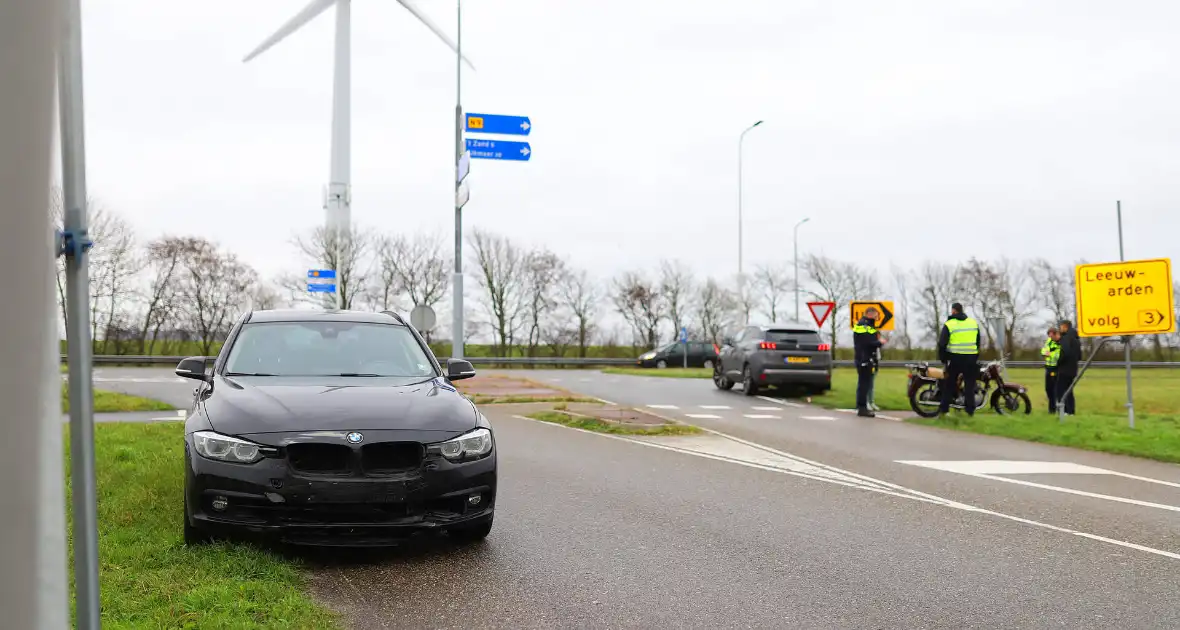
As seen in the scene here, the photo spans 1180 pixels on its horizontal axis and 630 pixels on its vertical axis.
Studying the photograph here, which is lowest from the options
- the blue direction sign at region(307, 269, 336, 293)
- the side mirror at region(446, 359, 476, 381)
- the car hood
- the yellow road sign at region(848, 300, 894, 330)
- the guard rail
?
the guard rail

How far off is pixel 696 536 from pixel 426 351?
7.91 ft

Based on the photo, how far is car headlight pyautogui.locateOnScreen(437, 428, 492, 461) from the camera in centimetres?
547

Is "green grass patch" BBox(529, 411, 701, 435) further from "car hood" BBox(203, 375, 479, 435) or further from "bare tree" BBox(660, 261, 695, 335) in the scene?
"bare tree" BBox(660, 261, 695, 335)

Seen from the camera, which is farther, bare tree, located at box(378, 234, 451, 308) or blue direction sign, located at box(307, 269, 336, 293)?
bare tree, located at box(378, 234, 451, 308)

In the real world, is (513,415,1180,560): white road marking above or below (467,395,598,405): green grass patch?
below

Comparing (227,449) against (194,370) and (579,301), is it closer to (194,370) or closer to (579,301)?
(194,370)

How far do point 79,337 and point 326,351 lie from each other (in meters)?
4.92

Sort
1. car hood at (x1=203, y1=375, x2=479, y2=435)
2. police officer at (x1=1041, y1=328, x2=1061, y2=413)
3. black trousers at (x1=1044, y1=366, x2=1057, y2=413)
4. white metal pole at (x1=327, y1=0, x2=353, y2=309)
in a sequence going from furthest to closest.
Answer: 1. white metal pole at (x1=327, y1=0, x2=353, y2=309)
2. black trousers at (x1=1044, y1=366, x2=1057, y2=413)
3. police officer at (x1=1041, y1=328, x2=1061, y2=413)
4. car hood at (x1=203, y1=375, x2=479, y2=435)

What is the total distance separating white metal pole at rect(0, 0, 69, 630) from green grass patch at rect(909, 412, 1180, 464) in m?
12.1

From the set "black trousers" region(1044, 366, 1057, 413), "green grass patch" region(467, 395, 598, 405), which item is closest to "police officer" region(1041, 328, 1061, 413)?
"black trousers" region(1044, 366, 1057, 413)

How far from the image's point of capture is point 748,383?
74.3 feet

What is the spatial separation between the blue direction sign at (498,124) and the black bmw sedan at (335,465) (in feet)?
57.1

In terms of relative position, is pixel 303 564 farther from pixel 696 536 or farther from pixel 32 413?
pixel 32 413

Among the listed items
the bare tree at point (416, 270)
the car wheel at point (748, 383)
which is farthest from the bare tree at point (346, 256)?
the car wheel at point (748, 383)
